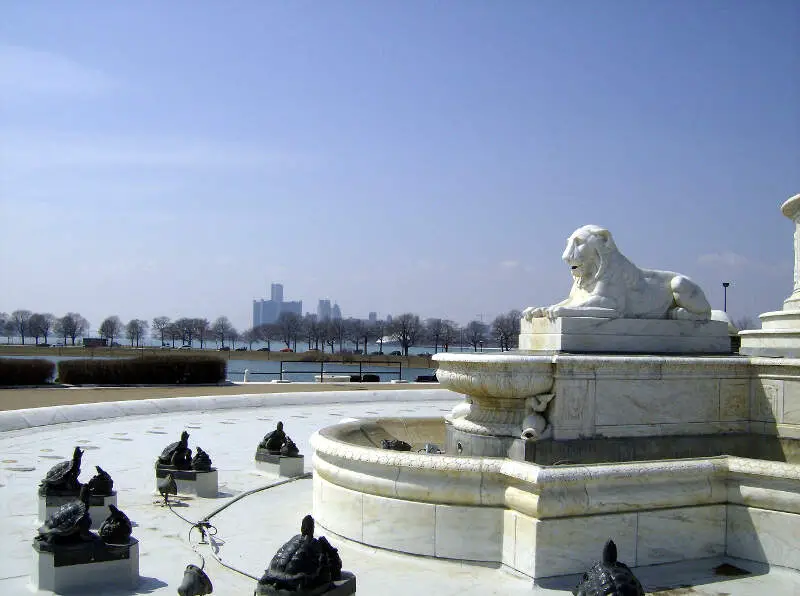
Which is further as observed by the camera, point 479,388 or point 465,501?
point 479,388

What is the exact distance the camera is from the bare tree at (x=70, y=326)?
3807 inches

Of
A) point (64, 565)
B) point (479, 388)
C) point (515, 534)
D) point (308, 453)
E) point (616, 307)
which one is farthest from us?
point (308, 453)

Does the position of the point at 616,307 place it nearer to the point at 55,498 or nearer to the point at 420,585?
the point at 420,585

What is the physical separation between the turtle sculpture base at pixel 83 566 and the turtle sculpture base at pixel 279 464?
4598 mm

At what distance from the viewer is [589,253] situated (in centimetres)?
895

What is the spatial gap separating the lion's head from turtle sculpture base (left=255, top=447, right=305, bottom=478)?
4831mm

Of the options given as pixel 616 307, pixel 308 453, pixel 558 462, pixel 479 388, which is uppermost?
pixel 616 307

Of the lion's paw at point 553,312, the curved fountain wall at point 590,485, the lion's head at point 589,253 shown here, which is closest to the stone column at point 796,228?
the curved fountain wall at point 590,485

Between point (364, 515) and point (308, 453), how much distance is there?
624 centimetres

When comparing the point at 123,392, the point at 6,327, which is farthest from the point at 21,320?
the point at 123,392

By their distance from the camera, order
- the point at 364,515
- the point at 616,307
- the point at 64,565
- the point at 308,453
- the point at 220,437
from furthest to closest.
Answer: the point at 220,437
the point at 308,453
the point at 616,307
the point at 364,515
the point at 64,565

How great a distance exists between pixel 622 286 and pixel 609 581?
455cm

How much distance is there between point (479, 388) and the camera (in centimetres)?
783

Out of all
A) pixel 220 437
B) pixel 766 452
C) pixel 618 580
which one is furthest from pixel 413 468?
pixel 220 437
